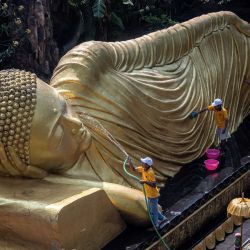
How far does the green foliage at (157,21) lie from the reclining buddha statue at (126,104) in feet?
20.3

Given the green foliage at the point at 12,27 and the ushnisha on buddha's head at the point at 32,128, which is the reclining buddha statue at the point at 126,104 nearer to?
the ushnisha on buddha's head at the point at 32,128

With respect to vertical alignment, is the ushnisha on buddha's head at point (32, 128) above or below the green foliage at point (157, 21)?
above

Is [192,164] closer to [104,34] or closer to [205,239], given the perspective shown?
[205,239]

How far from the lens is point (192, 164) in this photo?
5.27 m

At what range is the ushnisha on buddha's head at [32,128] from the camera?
3.68m

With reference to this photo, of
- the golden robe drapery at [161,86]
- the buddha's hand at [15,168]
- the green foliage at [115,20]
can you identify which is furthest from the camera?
the green foliage at [115,20]

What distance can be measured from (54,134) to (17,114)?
27 cm

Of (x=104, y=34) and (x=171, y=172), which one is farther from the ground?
(x=171, y=172)

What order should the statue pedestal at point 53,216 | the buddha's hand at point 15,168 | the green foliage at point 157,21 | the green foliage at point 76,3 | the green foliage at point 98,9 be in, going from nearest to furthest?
the statue pedestal at point 53,216
the buddha's hand at point 15,168
the green foliage at point 98,9
the green foliage at point 76,3
the green foliage at point 157,21

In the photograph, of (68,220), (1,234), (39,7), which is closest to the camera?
(68,220)

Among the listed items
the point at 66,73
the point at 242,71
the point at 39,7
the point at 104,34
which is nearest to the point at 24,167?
the point at 66,73

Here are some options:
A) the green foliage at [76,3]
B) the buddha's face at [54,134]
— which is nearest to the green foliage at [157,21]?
the green foliage at [76,3]

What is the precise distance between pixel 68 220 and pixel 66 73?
1219 millimetres

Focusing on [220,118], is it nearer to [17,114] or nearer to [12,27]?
[17,114]
